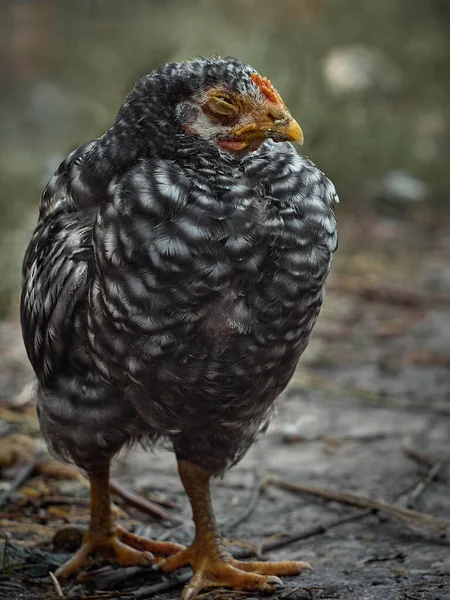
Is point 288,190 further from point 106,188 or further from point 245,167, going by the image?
point 106,188

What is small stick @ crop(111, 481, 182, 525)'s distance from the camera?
12.3ft

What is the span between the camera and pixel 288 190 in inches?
108

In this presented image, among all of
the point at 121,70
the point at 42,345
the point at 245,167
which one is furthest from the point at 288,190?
the point at 121,70

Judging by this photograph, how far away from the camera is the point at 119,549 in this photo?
330 cm

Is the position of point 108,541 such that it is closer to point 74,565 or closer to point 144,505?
point 74,565

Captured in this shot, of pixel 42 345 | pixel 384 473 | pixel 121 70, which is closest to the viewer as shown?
pixel 42 345

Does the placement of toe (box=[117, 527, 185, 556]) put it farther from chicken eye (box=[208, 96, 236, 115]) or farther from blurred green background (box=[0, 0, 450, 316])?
blurred green background (box=[0, 0, 450, 316])

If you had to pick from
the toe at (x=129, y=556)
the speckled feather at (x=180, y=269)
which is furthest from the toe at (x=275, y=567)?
the speckled feather at (x=180, y=269)

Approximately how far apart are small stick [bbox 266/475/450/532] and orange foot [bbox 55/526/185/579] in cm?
78

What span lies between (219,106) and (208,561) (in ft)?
5.19

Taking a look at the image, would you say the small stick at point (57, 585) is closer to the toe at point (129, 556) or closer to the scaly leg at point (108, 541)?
the scaly leg at point (108, 541)

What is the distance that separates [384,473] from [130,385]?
1.76 meters

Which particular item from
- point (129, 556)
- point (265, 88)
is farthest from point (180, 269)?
point (129, 556)

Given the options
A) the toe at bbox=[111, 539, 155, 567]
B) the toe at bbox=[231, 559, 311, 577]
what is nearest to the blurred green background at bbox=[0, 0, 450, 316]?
the toe at bbox=[111, 539, 155, 567]
